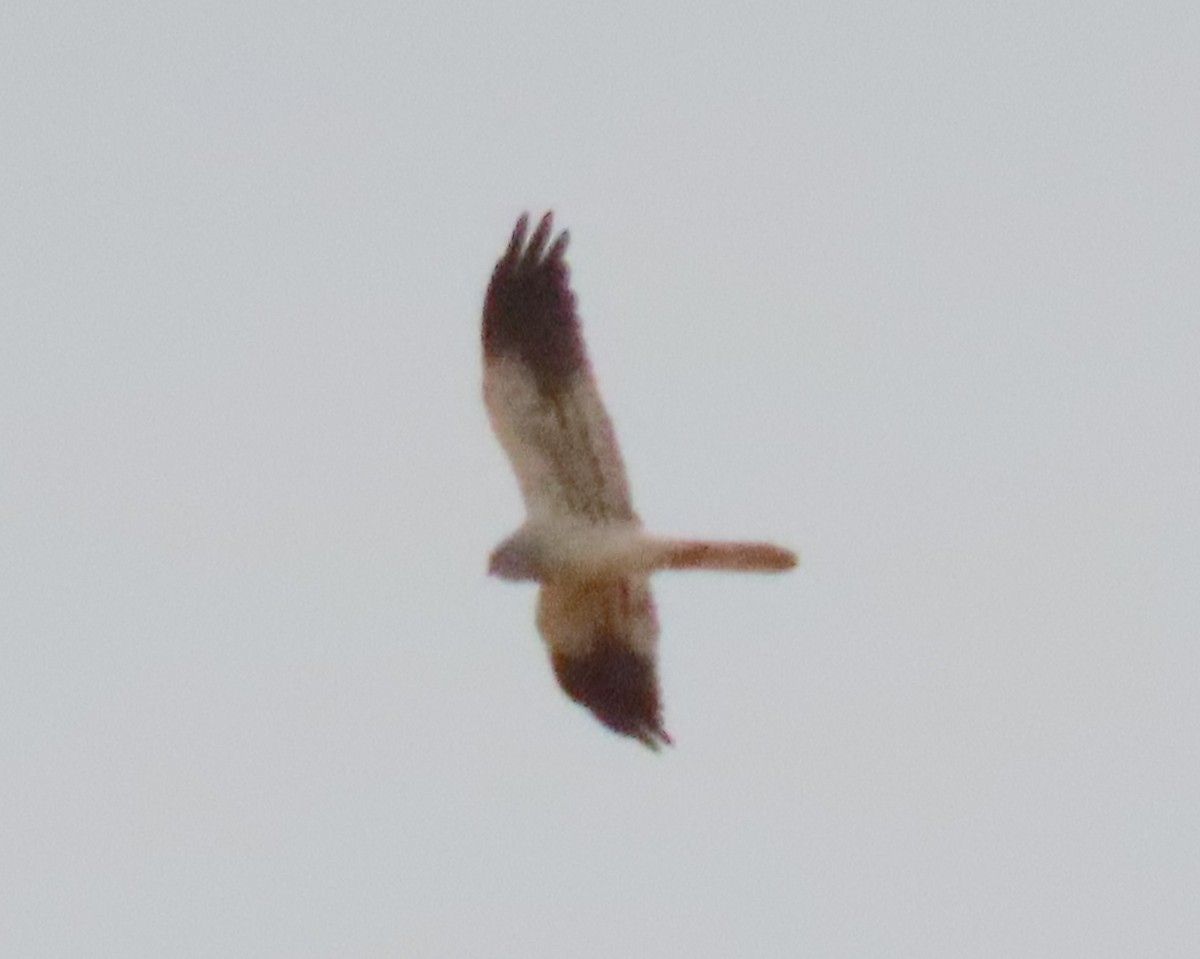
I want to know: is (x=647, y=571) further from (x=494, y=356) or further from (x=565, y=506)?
(x=494, y=356)

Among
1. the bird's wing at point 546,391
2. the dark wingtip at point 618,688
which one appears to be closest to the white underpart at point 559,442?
the bird's wing at point 546,391

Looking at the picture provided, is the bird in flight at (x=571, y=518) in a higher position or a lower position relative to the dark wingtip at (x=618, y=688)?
higher

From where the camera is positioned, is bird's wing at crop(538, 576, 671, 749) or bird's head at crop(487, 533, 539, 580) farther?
bird's wing at crop(538, 576, 671, 749)

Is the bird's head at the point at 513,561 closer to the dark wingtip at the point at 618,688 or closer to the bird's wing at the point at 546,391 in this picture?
the bird's wing at the point at 546,391

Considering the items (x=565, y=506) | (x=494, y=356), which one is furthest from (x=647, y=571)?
(x=494, y=356)

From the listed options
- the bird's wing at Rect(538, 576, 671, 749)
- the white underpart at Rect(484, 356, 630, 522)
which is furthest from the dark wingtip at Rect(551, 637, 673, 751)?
the white underpart at Rect(484, 356, 630, 522)

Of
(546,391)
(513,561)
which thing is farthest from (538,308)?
(513,561)

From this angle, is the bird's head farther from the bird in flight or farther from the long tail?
the long tail
